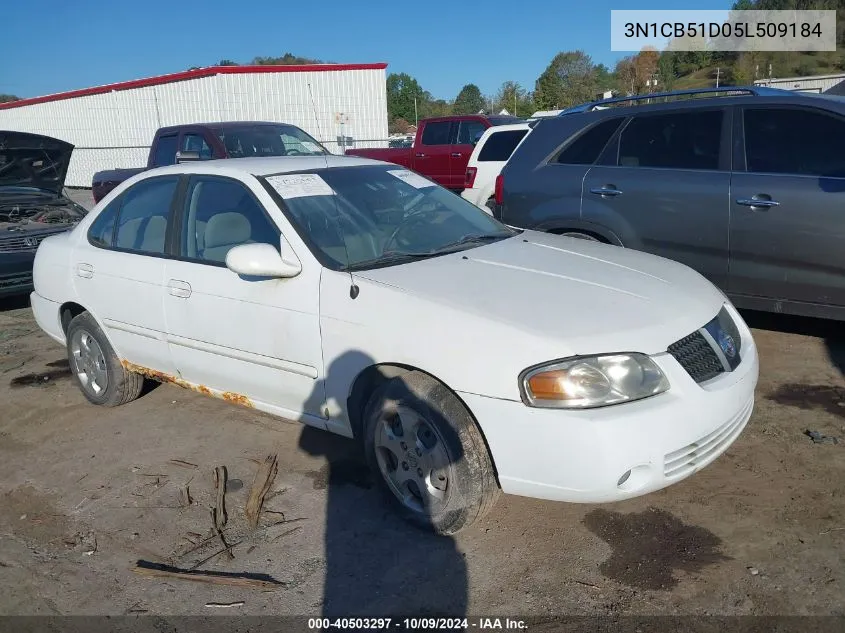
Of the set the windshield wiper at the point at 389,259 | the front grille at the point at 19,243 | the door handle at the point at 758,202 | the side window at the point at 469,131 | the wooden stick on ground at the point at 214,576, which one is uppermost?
the side window at the point at 469,131

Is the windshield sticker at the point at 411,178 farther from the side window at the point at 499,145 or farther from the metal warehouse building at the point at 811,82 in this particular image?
the metal warehouse building at the point at 811,82

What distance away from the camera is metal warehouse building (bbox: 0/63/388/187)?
25.4 metres

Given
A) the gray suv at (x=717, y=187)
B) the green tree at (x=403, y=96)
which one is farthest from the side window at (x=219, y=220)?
the green tree at (x=403, y=96)

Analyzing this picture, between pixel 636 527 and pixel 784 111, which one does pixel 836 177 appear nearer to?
pixel 784 111

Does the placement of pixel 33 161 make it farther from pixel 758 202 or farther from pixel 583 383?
pixel 583 383

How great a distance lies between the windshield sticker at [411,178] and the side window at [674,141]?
2.02 meters

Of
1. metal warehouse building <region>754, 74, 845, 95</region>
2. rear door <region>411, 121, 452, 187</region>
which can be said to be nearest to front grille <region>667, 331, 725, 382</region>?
rear door <region>411, 121, 452, 187</region>

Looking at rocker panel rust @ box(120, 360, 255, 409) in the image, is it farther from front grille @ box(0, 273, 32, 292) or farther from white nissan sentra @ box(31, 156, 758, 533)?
front grille @ box(0, 273, 32, 292)

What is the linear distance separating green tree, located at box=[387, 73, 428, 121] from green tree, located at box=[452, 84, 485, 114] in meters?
4.77

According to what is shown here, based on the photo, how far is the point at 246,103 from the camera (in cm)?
2558

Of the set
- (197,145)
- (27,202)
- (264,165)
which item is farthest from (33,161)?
(264,165)

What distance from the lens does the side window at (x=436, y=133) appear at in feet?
46.1

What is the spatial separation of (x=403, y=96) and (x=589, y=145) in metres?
93.9

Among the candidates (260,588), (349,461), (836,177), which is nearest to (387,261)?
(349,461)
